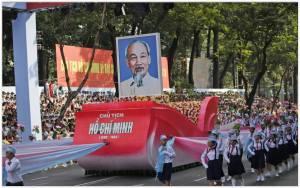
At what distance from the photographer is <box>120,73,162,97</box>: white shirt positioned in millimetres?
22250

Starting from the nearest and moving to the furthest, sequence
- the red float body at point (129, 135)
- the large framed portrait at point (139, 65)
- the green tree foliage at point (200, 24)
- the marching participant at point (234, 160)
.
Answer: the marching participant at point (234, 160) → the red float body at point (129, 135) → the large framed portrait at point (139, 65) → the green tree foliage at point (200, 24)

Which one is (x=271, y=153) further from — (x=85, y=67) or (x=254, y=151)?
(x=85, y=67)

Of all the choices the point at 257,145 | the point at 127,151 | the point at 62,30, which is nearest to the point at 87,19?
the point at 62,30

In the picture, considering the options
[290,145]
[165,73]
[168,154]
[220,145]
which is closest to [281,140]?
[290,145]

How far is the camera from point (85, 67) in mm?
31438

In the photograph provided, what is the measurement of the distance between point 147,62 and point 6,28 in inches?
264

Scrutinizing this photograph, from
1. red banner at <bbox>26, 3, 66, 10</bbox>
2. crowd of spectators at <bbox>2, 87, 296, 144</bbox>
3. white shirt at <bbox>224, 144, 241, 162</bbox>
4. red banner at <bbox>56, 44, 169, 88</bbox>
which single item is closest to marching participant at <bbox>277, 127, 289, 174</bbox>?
white shirt at <bbox>224, 144, 241, 162</bbox>

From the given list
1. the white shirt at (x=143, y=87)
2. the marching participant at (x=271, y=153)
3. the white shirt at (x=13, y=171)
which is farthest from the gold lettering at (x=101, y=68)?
the white shirt at (x=13, y=171)

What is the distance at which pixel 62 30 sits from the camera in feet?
103

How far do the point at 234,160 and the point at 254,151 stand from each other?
2.09m

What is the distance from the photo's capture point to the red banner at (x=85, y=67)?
29469 mm

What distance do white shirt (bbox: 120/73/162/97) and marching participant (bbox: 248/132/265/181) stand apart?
6152 millimetres

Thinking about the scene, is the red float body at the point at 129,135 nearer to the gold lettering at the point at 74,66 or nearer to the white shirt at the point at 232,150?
the white shirt at the point at 232,150

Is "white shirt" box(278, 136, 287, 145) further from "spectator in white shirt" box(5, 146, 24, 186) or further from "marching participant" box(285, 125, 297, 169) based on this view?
"spectator in white shirt" box(5, 146, 24, 186)
